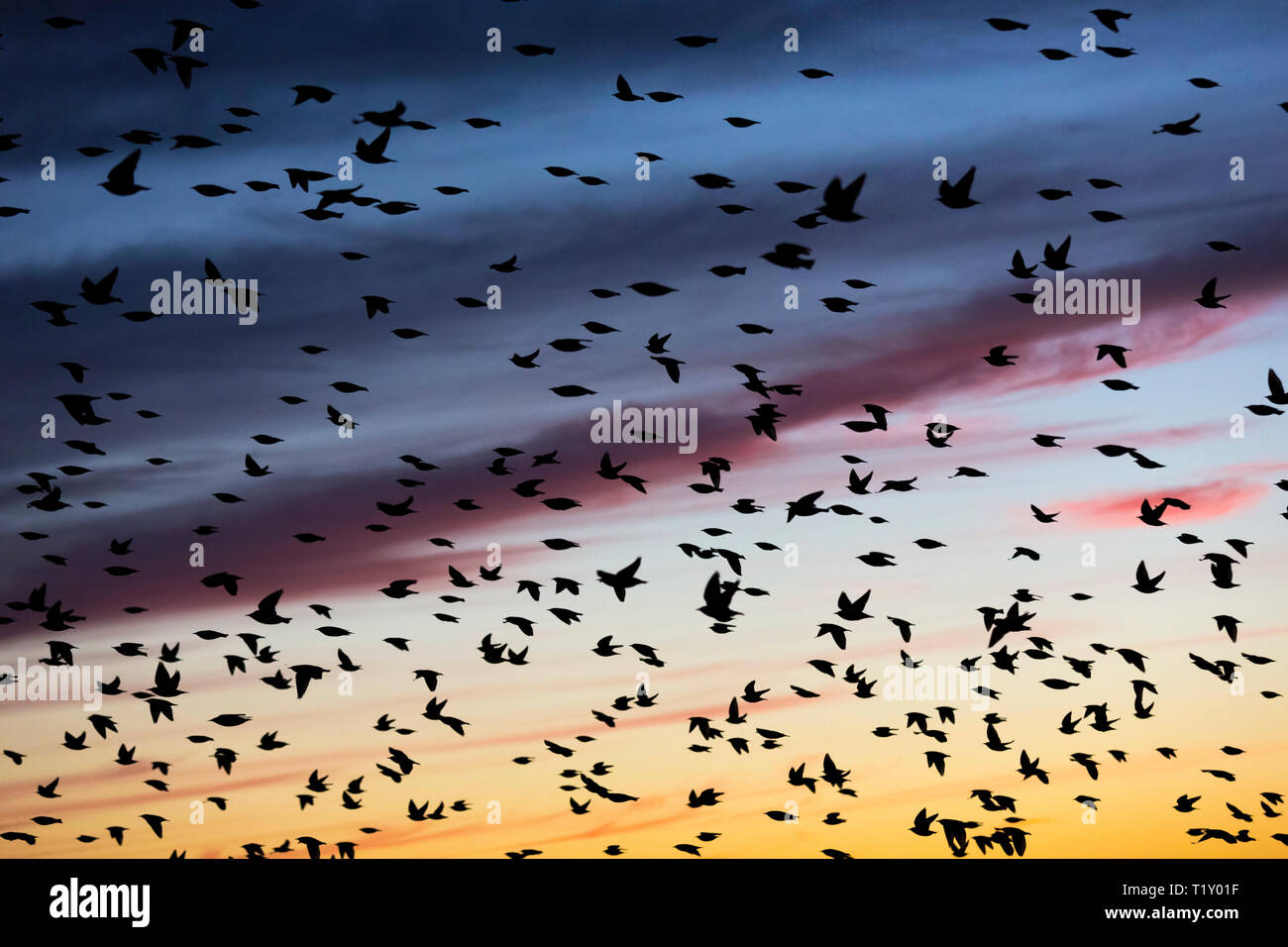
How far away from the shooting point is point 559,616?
2917cm

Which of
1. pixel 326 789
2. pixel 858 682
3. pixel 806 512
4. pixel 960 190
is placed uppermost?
pixel 960 190

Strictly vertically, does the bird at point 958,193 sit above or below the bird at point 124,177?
below

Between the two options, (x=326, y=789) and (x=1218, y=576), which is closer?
(x=1218, y=576)

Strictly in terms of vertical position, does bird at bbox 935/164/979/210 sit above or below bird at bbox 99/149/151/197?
below

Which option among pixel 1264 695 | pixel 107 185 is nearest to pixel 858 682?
pixel 1264 695
